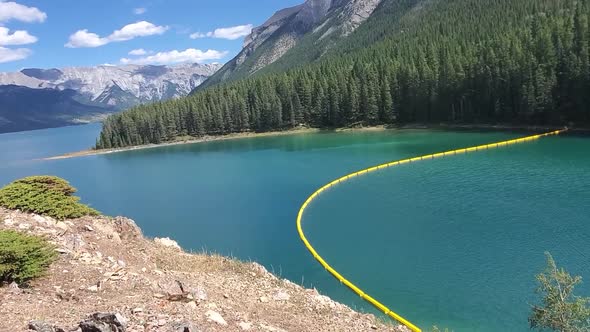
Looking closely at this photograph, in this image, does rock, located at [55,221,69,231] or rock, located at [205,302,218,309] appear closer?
rock, located at [205,302,218,309]

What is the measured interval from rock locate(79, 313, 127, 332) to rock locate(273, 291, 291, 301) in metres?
6.59

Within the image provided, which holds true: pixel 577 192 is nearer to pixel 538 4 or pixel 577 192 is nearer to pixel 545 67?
pixel 545 67

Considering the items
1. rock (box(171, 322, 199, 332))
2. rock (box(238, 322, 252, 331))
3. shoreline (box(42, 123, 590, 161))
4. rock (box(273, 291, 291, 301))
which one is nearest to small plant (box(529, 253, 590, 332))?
rock (box(273, 291, 291, 301))

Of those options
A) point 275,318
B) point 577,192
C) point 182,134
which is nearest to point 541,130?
point 577,192

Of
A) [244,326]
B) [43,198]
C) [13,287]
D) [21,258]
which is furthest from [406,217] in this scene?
[13,287]

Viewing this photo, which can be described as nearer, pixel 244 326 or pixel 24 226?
pixel 244 326

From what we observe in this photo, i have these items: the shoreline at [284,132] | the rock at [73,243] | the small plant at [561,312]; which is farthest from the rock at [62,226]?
the shoreline at [284,132]

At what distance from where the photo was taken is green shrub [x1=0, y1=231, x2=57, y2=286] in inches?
520

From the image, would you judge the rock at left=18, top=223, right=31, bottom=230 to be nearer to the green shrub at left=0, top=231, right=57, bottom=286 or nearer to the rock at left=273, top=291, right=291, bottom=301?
the green shrub at left=0, top=231, right=57, bottom=286

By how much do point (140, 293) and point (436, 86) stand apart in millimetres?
113181

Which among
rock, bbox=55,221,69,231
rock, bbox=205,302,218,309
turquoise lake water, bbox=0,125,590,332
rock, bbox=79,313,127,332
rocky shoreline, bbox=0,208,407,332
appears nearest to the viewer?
rock, bbox=79,313,127,332

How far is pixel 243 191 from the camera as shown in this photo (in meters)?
64.1

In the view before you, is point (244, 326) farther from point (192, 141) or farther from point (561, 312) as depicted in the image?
point (192, 141)

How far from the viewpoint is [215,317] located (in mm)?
12555
